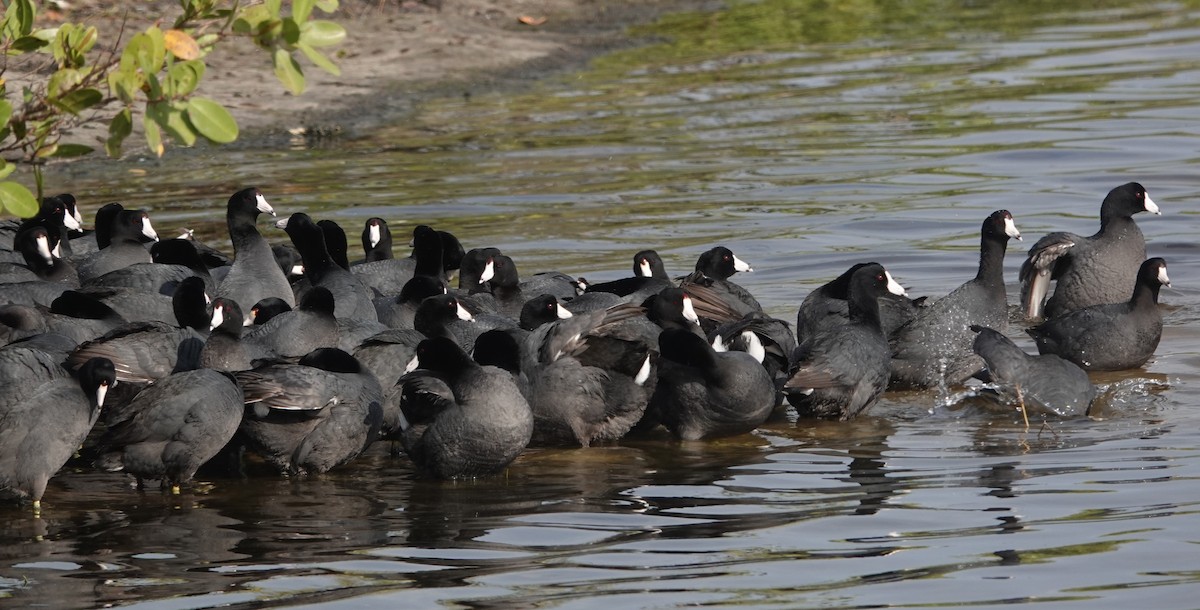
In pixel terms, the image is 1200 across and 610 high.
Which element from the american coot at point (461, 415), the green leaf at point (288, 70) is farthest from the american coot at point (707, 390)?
the green leaf at point (288, 70)

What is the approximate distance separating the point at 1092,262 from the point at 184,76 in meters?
7.02

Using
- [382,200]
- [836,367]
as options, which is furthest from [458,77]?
[836,367]

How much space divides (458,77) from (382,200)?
6623 mm

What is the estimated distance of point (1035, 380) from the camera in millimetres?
8422

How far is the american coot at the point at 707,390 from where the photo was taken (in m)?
8.20

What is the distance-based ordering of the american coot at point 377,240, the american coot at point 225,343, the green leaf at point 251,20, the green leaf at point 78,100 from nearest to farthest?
the green leaf at point 251,20 → the green leaf at point 78,100 → the american coot at point 225,343 → the american coot at point 377,240

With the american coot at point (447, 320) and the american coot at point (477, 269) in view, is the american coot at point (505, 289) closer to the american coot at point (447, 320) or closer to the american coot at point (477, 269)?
the american coot at point (477, 269)

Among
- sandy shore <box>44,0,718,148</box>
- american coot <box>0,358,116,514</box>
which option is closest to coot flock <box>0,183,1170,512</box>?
american coot <box>0,358,116,514</box>

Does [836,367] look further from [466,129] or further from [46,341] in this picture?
[466,129]

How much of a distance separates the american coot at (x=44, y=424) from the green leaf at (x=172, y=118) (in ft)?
7.25

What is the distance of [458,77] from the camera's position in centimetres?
2106

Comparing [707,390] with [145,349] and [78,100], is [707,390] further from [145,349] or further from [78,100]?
[78,100]

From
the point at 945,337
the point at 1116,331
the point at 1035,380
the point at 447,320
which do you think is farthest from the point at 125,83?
the point at 1116,331

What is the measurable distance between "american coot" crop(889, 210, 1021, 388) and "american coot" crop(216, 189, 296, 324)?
3484mm
